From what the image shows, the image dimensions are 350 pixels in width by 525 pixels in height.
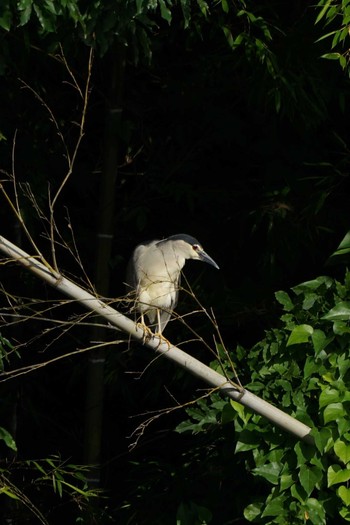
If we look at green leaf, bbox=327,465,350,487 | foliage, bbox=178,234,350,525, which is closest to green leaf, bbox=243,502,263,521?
foliage, bbox=178,234,350,525

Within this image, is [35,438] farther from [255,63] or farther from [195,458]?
[255,63]

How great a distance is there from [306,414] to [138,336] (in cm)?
51

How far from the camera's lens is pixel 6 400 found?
4230mm

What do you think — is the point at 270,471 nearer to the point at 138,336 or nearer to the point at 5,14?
the point at 138,336

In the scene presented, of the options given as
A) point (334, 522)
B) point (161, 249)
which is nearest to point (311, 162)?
point (161, 249)

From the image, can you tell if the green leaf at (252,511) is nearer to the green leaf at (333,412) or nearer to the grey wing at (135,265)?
the green leaf at (333,412)

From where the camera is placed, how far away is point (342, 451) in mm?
2506

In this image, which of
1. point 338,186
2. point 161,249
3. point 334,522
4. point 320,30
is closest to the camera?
point 334,522

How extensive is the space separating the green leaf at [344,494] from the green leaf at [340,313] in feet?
1.34

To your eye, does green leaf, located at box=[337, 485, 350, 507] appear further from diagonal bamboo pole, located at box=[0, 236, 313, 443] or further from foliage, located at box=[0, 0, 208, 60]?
foliage, located at box=[0, 0, 208, 60]

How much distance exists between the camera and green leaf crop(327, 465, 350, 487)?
2.54 meters

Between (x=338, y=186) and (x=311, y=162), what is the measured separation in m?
0.23

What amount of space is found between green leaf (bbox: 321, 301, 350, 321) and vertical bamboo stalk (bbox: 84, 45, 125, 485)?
1421mm

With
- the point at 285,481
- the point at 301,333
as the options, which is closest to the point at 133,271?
the point at 301,333
